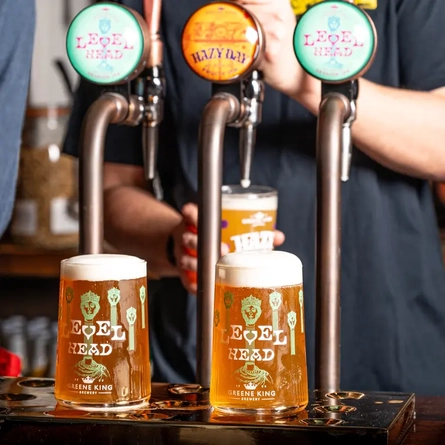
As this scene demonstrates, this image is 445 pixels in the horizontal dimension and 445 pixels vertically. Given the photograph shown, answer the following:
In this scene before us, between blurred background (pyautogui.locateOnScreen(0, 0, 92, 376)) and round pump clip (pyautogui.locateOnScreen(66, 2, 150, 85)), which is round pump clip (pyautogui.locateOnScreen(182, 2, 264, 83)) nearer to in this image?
round pump clip (pyautogui.locateOnScreen(66, 2, 150, 85))

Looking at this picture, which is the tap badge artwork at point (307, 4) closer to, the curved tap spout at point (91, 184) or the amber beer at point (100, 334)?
the curved tap spout at point (91, 184)

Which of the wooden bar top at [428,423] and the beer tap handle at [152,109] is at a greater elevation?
the beer tap handle at [152,109]

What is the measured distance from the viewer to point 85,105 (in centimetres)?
158

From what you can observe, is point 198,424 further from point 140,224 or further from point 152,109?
point 140,224

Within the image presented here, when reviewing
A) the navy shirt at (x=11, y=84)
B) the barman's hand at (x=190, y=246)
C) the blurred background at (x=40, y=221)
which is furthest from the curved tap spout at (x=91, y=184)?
the blurred background at (x=40, y=221)

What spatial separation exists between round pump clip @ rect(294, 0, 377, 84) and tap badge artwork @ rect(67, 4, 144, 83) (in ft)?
0.64

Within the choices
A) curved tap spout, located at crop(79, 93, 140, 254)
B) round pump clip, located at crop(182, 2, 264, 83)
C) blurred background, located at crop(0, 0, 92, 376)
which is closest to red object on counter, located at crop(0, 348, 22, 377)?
curved tap spout, located at crop(79, 93, 140, 254)

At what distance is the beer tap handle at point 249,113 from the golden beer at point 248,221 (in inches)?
1.7

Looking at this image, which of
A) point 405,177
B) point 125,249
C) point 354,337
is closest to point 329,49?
point 405,177

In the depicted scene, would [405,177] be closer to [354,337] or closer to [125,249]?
[354,337]

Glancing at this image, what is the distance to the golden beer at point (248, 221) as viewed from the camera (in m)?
1.19

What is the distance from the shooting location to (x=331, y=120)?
3.27 ft

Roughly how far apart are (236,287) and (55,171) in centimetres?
148

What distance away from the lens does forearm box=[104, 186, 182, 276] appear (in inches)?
59.6
